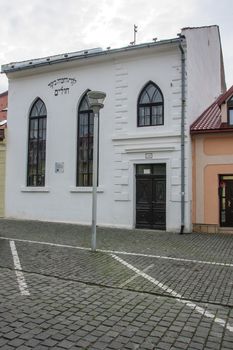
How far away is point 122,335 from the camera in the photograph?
4609mm

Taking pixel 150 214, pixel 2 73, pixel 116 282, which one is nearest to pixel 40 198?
pixel 150 214

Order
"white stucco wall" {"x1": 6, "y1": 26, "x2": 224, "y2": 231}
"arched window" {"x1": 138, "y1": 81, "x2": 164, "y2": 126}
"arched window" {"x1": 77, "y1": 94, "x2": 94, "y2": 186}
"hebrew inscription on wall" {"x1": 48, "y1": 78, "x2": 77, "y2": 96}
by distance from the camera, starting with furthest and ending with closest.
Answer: "hebrew inscription on wall" {"x1": 48, "y1": 78, "x2": 77, "y2": 96}, "arched window" {"x1": 77, "y1": 94, "x2": 94, "y2": 186}, "arched window" {"x1": 138, "y1": 81, "x2": 164, "y2": 126}, "white stucco wall" {"x1": 6, "y1": 26, "x2": 224, "y2": 231}

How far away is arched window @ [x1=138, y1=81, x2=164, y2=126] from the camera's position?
1591 centimetres

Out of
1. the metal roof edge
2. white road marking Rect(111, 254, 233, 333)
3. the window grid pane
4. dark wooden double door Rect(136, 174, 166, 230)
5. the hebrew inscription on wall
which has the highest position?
the metal roof edge

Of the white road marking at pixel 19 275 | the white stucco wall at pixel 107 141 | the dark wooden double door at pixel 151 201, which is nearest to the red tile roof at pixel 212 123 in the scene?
the white stucco wall at pixel 107 141

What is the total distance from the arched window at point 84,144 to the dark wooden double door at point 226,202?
574 cm

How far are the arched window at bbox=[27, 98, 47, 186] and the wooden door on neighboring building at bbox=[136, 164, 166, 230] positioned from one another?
503 cm

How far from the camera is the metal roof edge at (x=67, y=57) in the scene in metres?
15.6

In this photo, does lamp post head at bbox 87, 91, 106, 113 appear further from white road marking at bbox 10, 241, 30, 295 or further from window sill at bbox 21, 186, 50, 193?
window sill at bbox 21, 186, 50, 193

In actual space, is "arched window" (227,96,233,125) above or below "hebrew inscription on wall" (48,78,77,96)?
below

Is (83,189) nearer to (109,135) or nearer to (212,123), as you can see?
(109,135)

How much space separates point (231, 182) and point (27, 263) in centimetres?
974

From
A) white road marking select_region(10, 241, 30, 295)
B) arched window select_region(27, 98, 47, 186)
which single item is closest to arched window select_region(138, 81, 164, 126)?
arched window select_region(27, 98, 47, 186)

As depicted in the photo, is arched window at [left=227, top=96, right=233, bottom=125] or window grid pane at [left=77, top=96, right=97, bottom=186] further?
window grid pane at [left=77, top=96, right=97, bottom=186]
